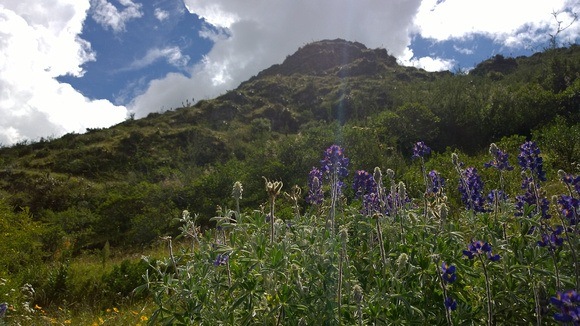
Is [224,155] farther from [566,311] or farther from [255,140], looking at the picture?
[566,311]

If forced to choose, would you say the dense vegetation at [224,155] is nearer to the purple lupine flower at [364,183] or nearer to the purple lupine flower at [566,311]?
the purple lupine flower at [364,183]

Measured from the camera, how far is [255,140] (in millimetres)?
32375

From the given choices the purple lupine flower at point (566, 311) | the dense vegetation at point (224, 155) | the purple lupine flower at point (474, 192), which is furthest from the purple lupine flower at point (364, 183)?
the purple lupine flower at point (566, 311)

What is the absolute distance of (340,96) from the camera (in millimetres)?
40469

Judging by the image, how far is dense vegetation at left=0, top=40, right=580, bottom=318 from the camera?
9523 mm

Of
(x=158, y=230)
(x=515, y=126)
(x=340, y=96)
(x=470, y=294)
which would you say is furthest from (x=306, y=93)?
(x=470, y=294)

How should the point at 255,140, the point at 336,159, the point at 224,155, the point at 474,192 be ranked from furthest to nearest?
the point at 255,140 < the point at 224,155 < the point at 474,192 < the point at 336,159

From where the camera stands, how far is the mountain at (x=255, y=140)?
16922 mm

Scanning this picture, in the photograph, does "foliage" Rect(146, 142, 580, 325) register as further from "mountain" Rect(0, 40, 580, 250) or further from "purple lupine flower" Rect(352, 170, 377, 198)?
"mountain" Rect(0, 40, 580, 250)

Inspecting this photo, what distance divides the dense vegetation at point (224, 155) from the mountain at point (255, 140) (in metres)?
0.09

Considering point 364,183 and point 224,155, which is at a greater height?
point 224,155

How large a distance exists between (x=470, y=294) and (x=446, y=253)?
422mm

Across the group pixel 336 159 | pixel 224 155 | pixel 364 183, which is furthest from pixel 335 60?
pixel 336 159

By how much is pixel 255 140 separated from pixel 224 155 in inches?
124
